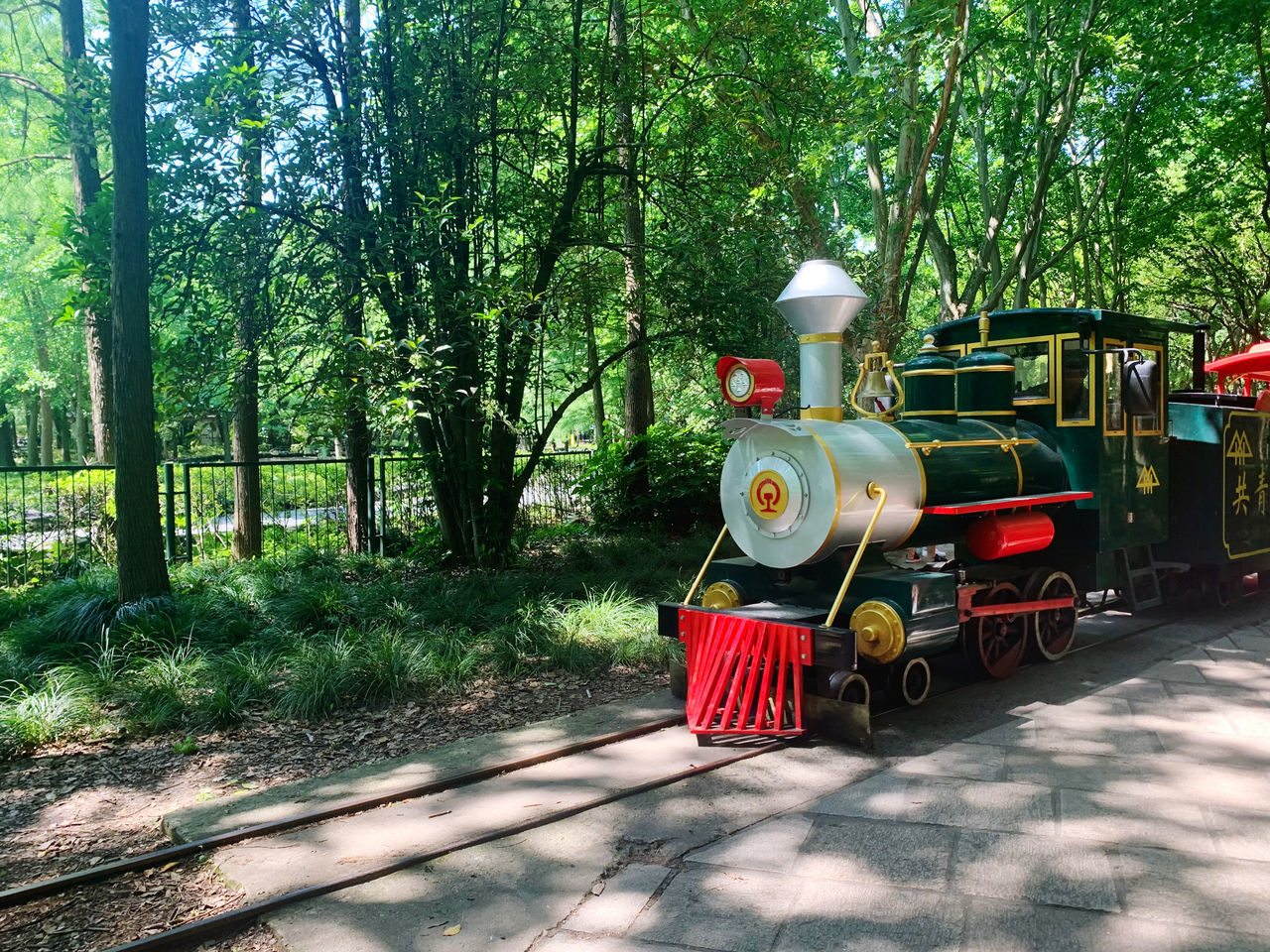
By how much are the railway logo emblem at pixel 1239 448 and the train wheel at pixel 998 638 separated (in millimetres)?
3062

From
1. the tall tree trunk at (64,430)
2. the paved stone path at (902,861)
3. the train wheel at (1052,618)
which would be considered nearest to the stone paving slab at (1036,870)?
the paved stone path at (902,861)

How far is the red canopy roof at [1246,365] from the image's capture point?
10.7 metres

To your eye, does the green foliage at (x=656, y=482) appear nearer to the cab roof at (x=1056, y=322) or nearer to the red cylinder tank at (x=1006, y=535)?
the cab roof at (x=1056, y=322)

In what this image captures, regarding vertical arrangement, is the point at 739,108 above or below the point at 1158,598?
above

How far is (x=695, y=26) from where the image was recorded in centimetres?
1100

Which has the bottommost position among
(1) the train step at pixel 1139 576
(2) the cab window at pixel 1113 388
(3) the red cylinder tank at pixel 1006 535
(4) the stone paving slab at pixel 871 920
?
(4) the stone paving slab at pixel 871 920

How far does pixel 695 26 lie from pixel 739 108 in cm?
254

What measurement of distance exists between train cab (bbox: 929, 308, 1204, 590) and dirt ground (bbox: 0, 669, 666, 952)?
3.44m

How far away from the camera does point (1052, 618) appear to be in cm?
629

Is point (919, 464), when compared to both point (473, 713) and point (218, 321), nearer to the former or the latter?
point (473, 713)

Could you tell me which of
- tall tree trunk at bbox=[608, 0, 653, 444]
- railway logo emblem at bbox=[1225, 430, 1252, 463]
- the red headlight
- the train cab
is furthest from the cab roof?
tall tree trunk at bbox=[608, 0, 653, 444]

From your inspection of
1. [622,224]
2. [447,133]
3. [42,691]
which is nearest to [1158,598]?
[622,224]

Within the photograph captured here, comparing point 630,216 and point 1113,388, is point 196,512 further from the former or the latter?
point 1113,388

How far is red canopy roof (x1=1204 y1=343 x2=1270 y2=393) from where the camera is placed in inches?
420
